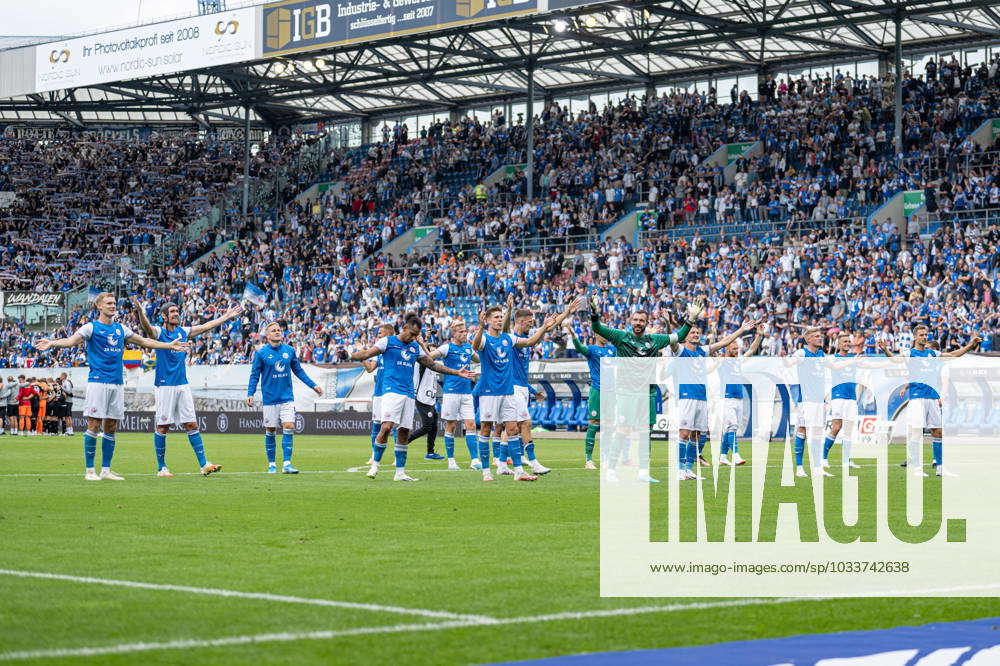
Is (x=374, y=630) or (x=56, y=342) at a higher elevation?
(x=56, y=342)

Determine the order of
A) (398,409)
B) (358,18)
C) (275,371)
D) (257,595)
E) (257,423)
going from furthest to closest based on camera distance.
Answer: (358,18)
(257,423)
(275,371)
(398,409)
(257,595)

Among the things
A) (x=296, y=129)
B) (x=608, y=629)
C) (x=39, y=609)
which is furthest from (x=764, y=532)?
(x=296, y=129)

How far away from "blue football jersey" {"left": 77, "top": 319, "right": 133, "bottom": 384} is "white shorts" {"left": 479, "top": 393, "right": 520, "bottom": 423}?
4936mm

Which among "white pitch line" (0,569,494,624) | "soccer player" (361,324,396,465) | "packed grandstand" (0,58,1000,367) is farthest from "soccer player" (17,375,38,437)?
"white pitch line" (0,569,494,624)

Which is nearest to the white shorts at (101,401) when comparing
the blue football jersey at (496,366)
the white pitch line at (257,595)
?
the blue football jersey at (496,366)

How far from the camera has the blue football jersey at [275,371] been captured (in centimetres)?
2056

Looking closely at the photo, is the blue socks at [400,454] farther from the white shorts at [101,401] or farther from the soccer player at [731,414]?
the soccer player at [731,414]

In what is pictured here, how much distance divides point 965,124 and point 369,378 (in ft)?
69.9

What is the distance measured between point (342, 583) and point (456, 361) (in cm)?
1450

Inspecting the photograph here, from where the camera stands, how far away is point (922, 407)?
21.3 metres

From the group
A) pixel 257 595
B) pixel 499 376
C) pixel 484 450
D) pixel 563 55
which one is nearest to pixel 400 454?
pixel 484 450

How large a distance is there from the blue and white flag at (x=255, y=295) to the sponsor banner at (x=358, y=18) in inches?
333

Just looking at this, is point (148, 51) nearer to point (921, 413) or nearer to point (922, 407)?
point (922, 407)

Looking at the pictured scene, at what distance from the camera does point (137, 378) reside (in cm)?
4584
